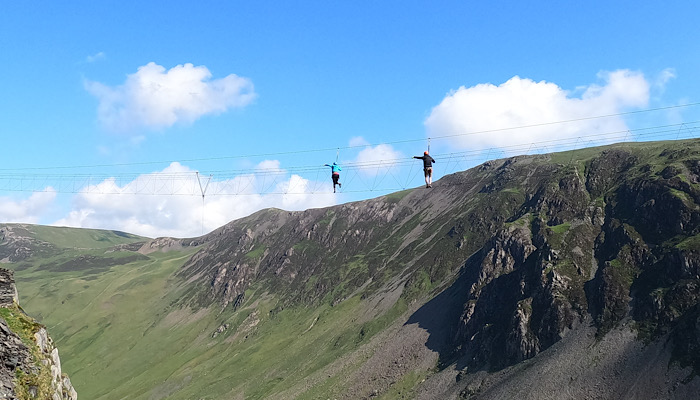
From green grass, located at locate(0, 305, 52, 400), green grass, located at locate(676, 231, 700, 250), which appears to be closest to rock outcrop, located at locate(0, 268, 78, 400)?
green grass, located at locate(0, 305, 52, 400)

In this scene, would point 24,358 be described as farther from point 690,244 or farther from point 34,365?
point 690,244

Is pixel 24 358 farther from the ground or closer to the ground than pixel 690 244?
farther from the ground

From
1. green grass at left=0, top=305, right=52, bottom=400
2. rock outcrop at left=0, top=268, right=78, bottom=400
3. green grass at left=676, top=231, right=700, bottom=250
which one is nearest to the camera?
rock outcrop at left=0, top=268, right=78, bottom=400

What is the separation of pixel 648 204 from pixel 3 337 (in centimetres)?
20861

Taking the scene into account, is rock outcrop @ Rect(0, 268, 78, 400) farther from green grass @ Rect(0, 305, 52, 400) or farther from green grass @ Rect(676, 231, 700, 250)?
green grass @ Rect(676, 231, 700, 250)

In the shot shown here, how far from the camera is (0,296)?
4000 cm

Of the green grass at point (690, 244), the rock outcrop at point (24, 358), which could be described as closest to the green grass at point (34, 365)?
the rock outcrop at point (24, 358)

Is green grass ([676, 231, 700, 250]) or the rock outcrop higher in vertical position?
the rock outcrop

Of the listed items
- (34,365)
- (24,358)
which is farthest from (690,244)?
(24,358)

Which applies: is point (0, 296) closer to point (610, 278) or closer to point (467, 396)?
point (467, 396)

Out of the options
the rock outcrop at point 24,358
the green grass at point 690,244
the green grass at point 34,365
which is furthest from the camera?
the green grass at point 690,244

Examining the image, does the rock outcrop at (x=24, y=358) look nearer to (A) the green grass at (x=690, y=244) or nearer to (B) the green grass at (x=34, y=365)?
(B) the green grass at (x=34, y=365)

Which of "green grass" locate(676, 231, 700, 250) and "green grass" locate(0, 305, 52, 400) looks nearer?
"green grass" locate(0, 305, 52, 400)

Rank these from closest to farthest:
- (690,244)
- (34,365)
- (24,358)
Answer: (24,358) → (34,365) → (690,244)
